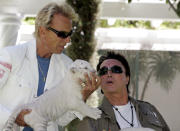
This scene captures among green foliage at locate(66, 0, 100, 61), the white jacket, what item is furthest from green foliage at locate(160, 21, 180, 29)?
the white jacket

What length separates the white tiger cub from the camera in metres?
2.09

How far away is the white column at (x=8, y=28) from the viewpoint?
4949 mm

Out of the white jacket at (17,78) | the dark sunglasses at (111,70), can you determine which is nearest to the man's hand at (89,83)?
the white jacket at (17,78)

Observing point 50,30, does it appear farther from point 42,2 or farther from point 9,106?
point 42,2

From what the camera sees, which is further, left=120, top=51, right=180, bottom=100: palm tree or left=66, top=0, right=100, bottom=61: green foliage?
left=120, top=51, right=180, bottom=100: palm tree

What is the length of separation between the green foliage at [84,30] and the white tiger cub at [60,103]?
11.9ft

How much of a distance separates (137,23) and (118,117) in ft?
45.7

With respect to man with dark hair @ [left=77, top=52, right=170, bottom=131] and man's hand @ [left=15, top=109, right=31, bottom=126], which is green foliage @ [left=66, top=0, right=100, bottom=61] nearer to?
man with dark hair @ [left=77, top=52, right=170, bottom=131]

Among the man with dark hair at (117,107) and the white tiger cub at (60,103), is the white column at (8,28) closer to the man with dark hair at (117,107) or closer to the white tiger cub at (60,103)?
the man with dark hair at (117,107)

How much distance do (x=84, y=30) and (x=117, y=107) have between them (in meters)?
3.35

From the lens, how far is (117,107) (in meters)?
2.91

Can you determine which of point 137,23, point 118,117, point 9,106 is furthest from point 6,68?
point 137,23

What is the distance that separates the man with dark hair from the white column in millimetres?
2284

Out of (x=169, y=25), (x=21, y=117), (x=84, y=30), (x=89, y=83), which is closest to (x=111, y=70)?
(x=89, y=83)
